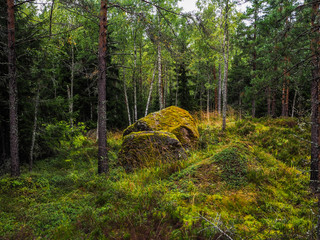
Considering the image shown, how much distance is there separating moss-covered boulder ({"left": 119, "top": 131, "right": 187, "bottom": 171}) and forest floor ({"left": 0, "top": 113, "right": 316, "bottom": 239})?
532mm

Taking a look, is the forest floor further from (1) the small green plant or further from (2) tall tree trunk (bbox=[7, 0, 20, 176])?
(2) tall tree trunk (bbox=[7, 0, 20, 176])

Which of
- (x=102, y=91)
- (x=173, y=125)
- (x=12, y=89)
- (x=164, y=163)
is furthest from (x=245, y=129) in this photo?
(x=12, y=89)

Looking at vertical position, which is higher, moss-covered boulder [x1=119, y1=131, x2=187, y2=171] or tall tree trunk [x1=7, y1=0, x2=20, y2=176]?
tall tree trunk [x1=7, y1=0, x2=20, y2=176]

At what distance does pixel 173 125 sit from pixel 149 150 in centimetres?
260

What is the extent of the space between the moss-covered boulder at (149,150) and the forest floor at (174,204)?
1.74 feet

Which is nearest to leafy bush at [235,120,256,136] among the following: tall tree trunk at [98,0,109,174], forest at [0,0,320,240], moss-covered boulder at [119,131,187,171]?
forest at [0,0,320,240]

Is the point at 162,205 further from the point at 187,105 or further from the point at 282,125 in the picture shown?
the point at 187,105

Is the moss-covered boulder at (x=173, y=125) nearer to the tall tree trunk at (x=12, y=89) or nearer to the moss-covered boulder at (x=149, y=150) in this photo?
the moss-covered boulder at (x=149, y=150)

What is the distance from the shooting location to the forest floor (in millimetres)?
2527

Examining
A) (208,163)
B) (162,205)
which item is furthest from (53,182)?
(208,163)

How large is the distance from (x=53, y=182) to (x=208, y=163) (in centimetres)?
484

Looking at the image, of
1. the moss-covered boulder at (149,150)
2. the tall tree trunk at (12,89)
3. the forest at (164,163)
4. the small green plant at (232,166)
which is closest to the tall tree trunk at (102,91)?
the forest at (164,163)

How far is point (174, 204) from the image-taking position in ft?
9.98

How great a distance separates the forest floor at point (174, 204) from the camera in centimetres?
253
